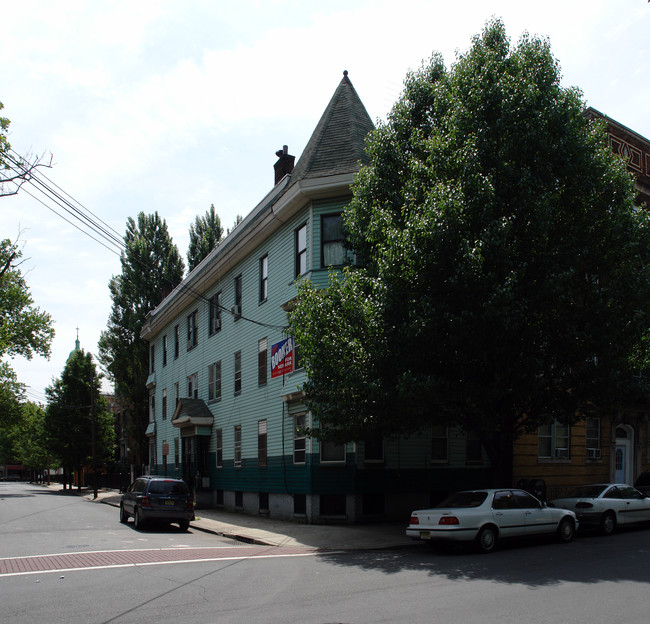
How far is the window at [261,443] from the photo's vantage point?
2480 cm

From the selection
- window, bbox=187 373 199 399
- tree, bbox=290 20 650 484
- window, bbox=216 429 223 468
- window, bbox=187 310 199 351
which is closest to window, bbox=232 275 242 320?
window, bbox=216 429 223 468

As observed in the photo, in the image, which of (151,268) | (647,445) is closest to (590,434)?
(647,445)

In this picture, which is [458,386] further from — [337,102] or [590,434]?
[590,434]

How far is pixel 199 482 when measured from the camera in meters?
29.7

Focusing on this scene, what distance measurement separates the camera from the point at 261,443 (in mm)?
25172

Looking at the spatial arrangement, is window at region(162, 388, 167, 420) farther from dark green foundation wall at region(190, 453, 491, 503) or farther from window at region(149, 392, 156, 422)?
dark green foundation wall at region(190, 453, 491, 503)

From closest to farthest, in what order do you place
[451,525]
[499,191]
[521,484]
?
[451,525] < [499,191] < [521,484]

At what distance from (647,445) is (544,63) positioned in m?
19.9

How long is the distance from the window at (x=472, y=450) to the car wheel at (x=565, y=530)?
7385mm

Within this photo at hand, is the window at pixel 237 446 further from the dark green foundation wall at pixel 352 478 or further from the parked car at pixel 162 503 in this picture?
the parked car at pixel 162 503

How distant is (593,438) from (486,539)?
15853 mm

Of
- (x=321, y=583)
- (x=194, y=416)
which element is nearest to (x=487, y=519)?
(x=321, y=583)

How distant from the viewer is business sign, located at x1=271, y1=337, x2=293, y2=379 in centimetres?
2230

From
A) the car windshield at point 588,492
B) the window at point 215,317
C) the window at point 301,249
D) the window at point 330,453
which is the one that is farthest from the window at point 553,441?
the window at point 215,317
